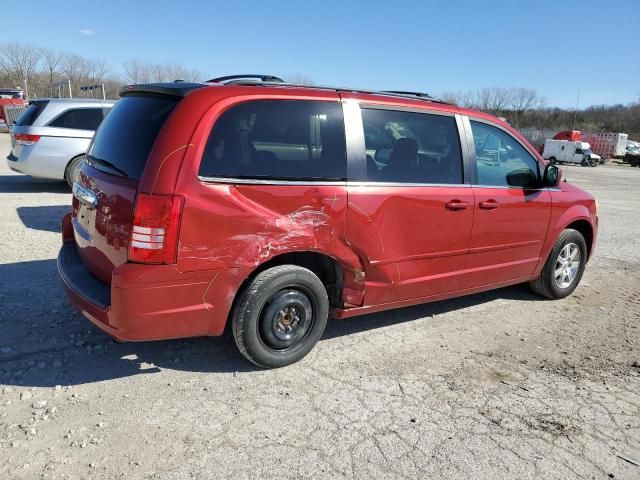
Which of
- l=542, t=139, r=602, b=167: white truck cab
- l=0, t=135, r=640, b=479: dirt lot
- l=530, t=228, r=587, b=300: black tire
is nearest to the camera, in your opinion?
l=0, t=135, r=640, b=479: dirt lot

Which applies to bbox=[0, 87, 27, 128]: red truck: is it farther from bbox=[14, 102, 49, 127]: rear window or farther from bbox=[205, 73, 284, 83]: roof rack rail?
bbox=[205, 73, 284, 83]: roof rack rail

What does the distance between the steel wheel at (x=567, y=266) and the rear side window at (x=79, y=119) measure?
8.07 metres

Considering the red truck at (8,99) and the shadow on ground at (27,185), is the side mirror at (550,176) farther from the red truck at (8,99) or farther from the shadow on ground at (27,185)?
the red truck at (8,99)

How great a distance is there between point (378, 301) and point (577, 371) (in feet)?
5.33

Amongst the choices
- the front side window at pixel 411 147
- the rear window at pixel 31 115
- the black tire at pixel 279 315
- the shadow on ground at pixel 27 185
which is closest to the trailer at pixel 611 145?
the shadow on ground at pixel 27 185

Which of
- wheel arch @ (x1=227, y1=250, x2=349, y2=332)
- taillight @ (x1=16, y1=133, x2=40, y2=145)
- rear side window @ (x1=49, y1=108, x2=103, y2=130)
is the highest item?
rear side window @ (x1=49, y1=108, x2=103, y2=130)

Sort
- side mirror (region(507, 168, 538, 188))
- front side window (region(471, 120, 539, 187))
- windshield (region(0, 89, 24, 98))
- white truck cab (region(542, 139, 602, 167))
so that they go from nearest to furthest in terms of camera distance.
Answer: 1. front side window (region(471, 120, 539, 187))
2. side mirror (region(507, 168, 538, 188))
3. windshield (region(0, 89, 24, 98))
4. white truck cab (region(542, 139, 602, 167))

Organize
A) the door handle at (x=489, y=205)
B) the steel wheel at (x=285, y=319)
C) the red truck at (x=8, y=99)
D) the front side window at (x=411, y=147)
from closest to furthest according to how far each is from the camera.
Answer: the steel wheel at (x=285, y=319) < the front side window at (x=411, y=147) < the door handle at (x=489, y=205) < the red truck at (x=8, y=99)

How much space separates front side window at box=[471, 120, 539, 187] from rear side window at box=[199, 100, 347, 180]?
1510mm

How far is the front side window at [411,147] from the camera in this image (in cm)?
373

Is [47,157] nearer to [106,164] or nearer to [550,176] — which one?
[106,164]

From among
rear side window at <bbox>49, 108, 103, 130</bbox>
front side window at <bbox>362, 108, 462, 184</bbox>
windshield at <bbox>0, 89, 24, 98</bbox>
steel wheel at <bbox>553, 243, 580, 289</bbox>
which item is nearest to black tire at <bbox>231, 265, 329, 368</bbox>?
front side window at <bbox>362, 108, 462, 184</bbox>

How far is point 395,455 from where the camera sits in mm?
2715

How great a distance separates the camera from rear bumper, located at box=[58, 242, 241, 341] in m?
2.90
